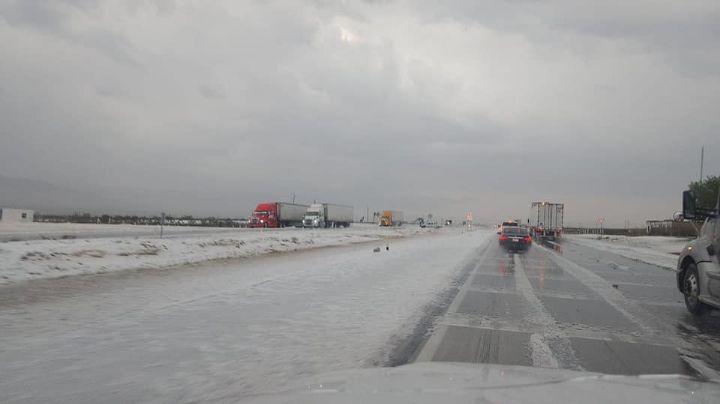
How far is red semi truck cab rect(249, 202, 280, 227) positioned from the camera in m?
59.2

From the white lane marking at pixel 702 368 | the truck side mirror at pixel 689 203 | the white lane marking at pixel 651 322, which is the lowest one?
the white lane marking at pixel 651 322

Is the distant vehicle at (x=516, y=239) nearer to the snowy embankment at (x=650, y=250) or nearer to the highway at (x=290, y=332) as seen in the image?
the snowy embankment at (x=650, y=250)

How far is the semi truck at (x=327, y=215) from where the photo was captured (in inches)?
2457

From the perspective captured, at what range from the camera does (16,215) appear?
49.4m

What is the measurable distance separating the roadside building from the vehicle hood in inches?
2203

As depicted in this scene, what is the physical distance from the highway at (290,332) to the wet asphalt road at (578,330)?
1.2 inches

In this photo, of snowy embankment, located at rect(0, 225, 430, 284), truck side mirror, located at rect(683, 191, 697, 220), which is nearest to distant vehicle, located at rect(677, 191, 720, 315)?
truck side mirror, located at rect(683, 191, 697, 220)

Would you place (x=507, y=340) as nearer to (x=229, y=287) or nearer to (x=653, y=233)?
(x=229, y=287)

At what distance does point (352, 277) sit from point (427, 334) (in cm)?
595

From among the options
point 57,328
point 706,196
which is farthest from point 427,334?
point 706,196

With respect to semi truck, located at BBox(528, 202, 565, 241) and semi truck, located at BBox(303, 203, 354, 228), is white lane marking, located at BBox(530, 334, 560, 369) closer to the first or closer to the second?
semi truck, located at BBox(528, 202, 565, 241)

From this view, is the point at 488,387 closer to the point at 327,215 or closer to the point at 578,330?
the point at 578,330

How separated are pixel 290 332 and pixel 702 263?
6.84m

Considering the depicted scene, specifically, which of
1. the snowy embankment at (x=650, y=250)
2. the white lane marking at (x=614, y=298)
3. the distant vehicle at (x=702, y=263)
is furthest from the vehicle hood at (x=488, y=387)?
the snowy embankment at (x=650, y=250)
